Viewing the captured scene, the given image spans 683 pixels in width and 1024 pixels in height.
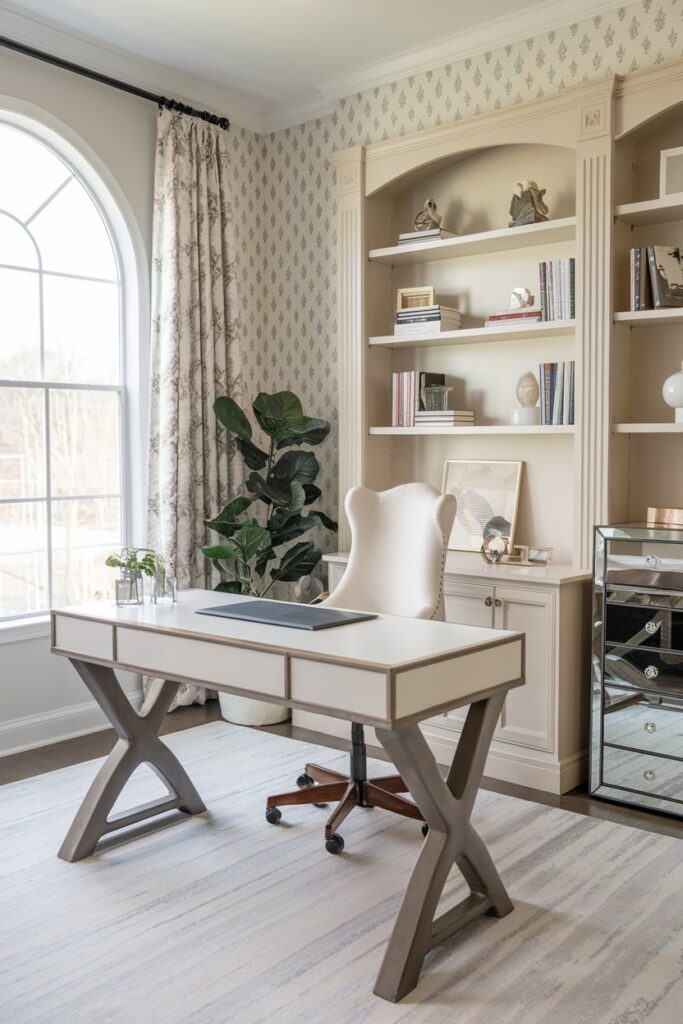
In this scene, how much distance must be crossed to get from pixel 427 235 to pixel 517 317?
626mm

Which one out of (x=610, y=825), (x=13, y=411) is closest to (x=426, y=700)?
(x=610, y=825)

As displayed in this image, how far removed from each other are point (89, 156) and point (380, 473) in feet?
6.71

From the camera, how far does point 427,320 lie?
14.2 feet

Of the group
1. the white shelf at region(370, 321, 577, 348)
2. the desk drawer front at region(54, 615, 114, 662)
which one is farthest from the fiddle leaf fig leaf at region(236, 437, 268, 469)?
the desk drawer front at region(54, 615, 114, 662)

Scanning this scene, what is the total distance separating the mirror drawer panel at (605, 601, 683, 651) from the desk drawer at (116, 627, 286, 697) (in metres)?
1.57

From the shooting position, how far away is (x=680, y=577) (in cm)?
331

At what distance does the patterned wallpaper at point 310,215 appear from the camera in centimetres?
428

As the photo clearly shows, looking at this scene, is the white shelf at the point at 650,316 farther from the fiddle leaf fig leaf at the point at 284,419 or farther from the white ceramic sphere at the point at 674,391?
the fiddle leaf fig leaf at the point at 284,419

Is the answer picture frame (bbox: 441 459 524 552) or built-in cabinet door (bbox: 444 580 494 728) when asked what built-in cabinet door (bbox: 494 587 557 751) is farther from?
picture frame (bbox: 441 459 524 552)

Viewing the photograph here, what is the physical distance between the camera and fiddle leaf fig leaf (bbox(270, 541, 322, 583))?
14.8ft

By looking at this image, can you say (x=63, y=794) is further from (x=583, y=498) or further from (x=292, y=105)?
(x=292, y=105)

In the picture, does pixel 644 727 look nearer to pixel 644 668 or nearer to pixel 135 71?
pixel 644 668

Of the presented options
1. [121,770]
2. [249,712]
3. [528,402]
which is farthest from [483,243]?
[121,770]

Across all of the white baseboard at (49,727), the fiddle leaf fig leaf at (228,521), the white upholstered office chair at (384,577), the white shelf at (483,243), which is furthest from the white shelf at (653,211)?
the white baseboard at (49,727)
